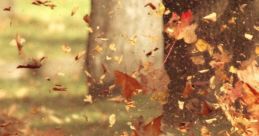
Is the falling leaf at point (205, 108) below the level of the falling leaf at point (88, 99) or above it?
below

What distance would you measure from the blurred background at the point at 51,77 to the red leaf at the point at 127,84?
63mm

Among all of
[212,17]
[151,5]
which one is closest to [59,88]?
[151,5]

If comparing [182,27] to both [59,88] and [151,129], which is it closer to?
[151,129]

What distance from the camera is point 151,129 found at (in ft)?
6.72

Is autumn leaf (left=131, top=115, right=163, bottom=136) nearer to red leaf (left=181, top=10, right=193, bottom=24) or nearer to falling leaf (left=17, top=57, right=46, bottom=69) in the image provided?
red leaf (left=181, top=10, right=193, bottom=24)

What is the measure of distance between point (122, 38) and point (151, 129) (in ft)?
1.60

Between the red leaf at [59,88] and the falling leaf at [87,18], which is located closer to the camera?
the red leaf at [59,88]

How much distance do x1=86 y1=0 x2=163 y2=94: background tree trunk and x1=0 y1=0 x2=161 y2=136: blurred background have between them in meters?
0.10

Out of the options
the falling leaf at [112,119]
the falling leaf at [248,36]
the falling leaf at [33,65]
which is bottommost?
the falling leaf at [112,119]

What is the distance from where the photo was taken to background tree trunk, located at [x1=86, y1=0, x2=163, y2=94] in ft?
7.20

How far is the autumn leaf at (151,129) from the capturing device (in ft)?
6.45

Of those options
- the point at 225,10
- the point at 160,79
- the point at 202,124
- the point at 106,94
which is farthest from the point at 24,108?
the point at 225,10

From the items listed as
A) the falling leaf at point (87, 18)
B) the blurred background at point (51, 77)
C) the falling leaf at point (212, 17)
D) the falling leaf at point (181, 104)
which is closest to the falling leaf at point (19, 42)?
the blurred background at point (51, 77)

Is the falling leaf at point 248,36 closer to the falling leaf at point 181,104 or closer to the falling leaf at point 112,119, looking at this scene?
the falling leaf at point 181,104
